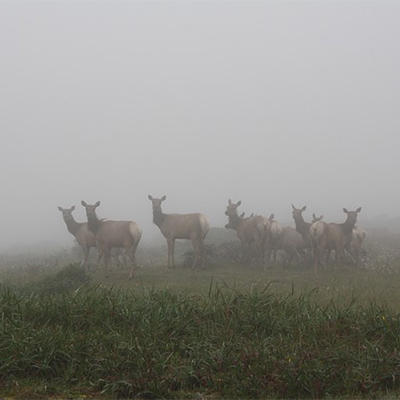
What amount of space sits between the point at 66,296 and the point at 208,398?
331cm

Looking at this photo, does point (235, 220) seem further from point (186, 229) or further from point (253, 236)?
point (186, 229)

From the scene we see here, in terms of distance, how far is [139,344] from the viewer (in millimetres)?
5355

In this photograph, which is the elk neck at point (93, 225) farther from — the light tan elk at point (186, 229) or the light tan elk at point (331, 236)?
the light tan elk at point (331, 236)

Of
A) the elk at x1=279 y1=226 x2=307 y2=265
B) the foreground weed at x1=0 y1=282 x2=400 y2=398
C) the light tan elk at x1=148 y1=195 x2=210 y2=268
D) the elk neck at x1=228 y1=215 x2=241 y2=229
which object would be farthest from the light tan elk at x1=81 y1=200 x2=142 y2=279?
the foreground weed at x1=0 y1=282 x2=400 y2=398

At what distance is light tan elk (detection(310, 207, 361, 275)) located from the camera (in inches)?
696

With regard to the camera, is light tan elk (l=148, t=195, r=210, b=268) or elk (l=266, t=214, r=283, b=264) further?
elk (l=266, t=214, r=283, b=264)

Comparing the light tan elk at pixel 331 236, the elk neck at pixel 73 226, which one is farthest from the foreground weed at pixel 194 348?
the elk neck at pixel 73 226

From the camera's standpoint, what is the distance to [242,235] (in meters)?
20.1

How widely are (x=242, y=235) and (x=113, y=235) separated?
20.7 feet

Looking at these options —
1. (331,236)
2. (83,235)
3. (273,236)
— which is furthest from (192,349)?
(273,236)

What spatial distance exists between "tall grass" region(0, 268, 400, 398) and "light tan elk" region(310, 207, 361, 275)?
37.2 ft

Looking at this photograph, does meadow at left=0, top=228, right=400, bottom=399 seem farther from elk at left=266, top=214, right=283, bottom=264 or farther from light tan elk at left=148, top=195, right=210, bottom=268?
elk at left=266, top=214, right=283, bottom=264

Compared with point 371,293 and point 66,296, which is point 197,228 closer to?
point 371,293

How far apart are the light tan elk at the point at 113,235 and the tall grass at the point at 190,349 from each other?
997cm
